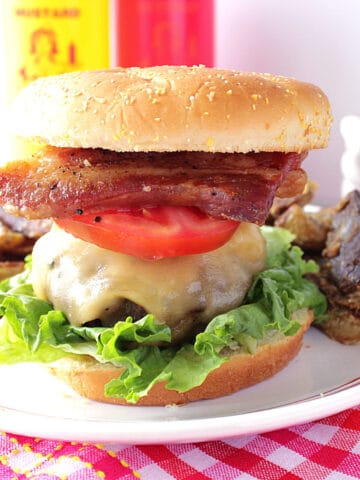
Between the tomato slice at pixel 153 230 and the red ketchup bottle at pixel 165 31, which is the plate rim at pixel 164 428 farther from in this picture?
the red ketchup bottle at pixel 165 31

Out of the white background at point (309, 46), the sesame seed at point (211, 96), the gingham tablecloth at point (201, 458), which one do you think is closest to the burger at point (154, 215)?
the sesame seed at point (211, 96)

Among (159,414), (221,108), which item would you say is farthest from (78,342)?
(221,108)

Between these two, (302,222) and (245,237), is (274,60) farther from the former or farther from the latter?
(245,237)

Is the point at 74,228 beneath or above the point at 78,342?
above

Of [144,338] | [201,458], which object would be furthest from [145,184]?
[201,458]

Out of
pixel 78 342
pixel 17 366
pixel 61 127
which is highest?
pixel 61 127

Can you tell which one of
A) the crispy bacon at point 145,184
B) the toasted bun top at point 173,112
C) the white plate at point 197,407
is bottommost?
the white plate at point 197,407

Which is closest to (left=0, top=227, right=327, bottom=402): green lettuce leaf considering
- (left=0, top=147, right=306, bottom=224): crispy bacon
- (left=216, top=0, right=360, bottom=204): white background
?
(left=0, top=147, right=306, bottom=224): crispy bacon
